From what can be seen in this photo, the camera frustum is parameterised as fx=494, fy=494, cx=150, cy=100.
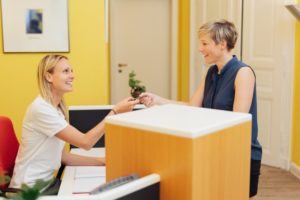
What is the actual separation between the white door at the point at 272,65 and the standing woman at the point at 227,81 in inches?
106

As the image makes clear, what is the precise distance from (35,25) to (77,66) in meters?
0.44

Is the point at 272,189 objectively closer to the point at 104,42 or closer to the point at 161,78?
the point at 104,42

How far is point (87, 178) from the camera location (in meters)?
2.40

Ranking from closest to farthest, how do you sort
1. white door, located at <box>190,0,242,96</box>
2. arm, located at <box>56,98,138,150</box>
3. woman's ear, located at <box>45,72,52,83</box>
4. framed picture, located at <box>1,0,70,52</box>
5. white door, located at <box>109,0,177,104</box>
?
arm, located at <box>56,98,138,150</box>
woman's ear, located at <box>45,72,52,83</box>
framed picture, located at <box>1,0,70,52</box>
white door, located at <box>190,0,242,96</box>
white door, located at <box>109,0,177,104</box>

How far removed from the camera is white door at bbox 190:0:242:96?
17.8ft

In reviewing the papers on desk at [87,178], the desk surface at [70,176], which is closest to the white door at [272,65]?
the desk surface at [70,176]

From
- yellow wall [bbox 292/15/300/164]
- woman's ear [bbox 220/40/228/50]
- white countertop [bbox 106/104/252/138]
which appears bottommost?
yellow wall [bbox 292/15/300/164]

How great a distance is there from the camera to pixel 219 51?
7.70 ft

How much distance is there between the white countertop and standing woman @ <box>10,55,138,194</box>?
2.75 ft

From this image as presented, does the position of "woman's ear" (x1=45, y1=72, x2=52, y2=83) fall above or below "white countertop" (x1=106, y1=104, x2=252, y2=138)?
above

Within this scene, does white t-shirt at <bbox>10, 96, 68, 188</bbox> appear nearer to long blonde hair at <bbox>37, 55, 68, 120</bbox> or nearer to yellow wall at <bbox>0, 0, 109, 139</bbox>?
long blonde hair at <bbox>37, 55, 68, 120</bbox>

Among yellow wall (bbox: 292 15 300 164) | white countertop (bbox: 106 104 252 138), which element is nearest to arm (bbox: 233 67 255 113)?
white countertop (bbox: 106 104 252 138)

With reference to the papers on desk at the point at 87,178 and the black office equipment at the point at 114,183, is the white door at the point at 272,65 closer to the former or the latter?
the papers on desk at the point at 87,178

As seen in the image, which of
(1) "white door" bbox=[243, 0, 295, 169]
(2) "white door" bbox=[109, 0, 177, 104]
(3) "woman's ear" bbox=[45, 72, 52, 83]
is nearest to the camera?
(3) "woman's ear" bbox=[45, 72, 52, 83]
